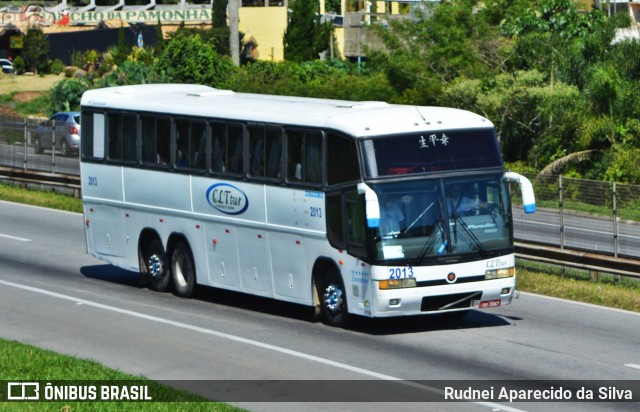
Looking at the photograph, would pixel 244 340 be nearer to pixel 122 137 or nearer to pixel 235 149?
pixel 235 149

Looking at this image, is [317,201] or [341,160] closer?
[341,160]

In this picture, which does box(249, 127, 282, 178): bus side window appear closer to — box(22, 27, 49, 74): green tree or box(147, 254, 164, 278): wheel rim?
box(147, 254, 164, 278): wheel rim

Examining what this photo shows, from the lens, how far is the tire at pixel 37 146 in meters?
36.4

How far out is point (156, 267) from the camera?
21078 millimetres

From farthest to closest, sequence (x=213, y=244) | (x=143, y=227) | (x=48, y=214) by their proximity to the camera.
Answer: (x=48, y=214) < (x=143, y=227) < (x=213, y=244)

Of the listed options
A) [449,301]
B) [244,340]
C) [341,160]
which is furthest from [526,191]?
[244,340]

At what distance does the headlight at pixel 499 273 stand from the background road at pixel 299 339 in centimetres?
82

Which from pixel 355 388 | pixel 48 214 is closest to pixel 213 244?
pixel 355 388

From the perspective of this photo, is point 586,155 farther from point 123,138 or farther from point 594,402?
point 594,402

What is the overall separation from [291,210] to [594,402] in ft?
20.6

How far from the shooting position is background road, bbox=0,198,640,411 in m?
14.6

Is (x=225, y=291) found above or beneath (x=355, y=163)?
beneath

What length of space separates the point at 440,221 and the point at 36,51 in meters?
68.7

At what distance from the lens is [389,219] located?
16.4m
